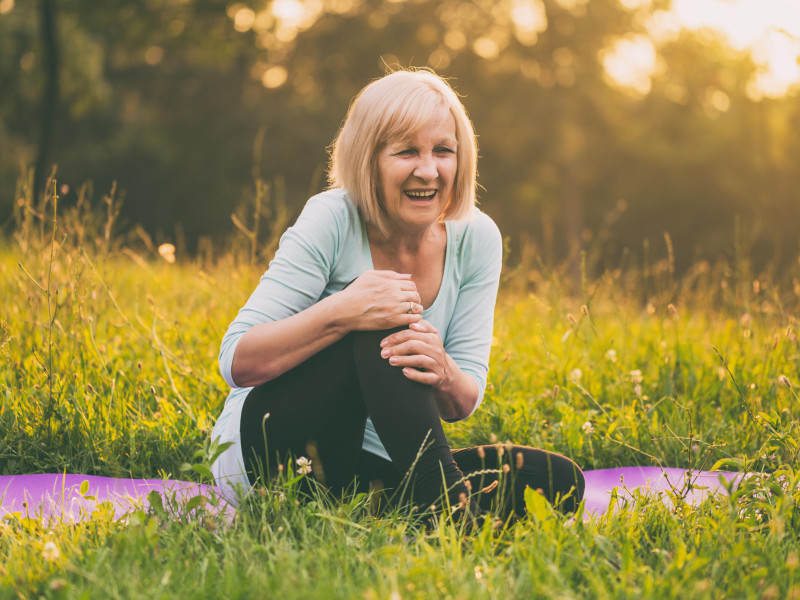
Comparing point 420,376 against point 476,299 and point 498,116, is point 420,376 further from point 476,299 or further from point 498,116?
point 498,116

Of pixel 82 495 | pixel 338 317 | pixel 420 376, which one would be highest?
pixel 338 317

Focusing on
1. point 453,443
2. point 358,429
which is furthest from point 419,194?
point 453,443

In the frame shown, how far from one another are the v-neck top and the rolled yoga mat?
15 centimetres

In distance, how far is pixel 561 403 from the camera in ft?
9.59

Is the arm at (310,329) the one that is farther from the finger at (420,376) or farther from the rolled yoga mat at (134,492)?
the rolled yoga mat at (134,492)

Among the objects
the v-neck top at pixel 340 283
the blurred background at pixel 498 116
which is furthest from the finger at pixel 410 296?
the blurred background at pixel 498 116

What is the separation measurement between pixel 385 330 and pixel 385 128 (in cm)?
61

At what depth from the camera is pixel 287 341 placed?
2.00 meters

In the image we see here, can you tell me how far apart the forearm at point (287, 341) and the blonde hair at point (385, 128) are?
1.41 feet

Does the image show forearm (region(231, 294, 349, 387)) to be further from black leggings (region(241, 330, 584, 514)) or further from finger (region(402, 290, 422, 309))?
finger (region(402, 290, 422, 309))

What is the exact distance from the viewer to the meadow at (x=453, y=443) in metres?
1.66

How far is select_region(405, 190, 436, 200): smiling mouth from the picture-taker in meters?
2.31

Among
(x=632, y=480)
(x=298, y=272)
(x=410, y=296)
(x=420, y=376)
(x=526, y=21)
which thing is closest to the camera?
(x=420, y=376)

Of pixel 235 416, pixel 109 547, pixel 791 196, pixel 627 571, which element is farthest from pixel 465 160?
pixel 791 196
